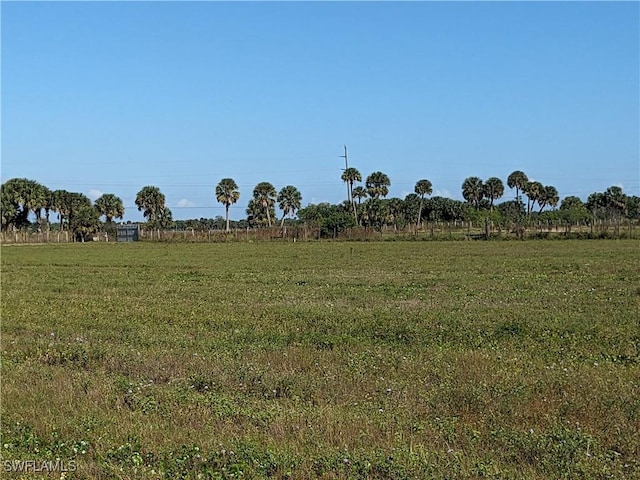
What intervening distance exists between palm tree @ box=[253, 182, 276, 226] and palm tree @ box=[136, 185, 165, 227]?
677 inches

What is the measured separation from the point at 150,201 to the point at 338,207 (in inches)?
1330

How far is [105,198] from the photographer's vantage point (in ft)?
362

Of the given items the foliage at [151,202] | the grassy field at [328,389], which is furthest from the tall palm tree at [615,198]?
the grassy field at [328,389]

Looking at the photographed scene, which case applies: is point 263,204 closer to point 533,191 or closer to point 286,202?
point 286,202

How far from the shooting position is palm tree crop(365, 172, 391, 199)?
11157 cm

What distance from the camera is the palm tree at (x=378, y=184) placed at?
366 feet

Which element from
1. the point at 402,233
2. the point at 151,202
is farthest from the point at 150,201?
the point at 402,233

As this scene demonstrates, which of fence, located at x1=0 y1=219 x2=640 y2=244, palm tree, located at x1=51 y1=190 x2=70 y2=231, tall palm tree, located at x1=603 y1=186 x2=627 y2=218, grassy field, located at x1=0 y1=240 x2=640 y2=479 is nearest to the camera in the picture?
grassy field, located at x1=0 y1=240 x2=640 y2=479

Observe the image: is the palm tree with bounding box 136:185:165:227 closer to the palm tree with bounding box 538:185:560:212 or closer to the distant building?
the distant building

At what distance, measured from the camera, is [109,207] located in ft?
360

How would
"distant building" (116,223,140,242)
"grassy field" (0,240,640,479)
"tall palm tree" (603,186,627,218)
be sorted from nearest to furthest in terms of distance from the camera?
"grassy field" (0,240,640,479) → "distant building" (116,223,140,242) → "tall palm tree" (603,186,627,218)

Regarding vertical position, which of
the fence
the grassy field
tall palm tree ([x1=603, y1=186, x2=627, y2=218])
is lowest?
the grassy field

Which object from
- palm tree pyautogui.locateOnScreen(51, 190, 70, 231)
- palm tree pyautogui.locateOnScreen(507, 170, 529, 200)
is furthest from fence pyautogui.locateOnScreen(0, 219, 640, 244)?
palm tree pyautogui.locateOnScreen(507, 170, 529, 200)

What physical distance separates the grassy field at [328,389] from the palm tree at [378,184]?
97.6 meters
